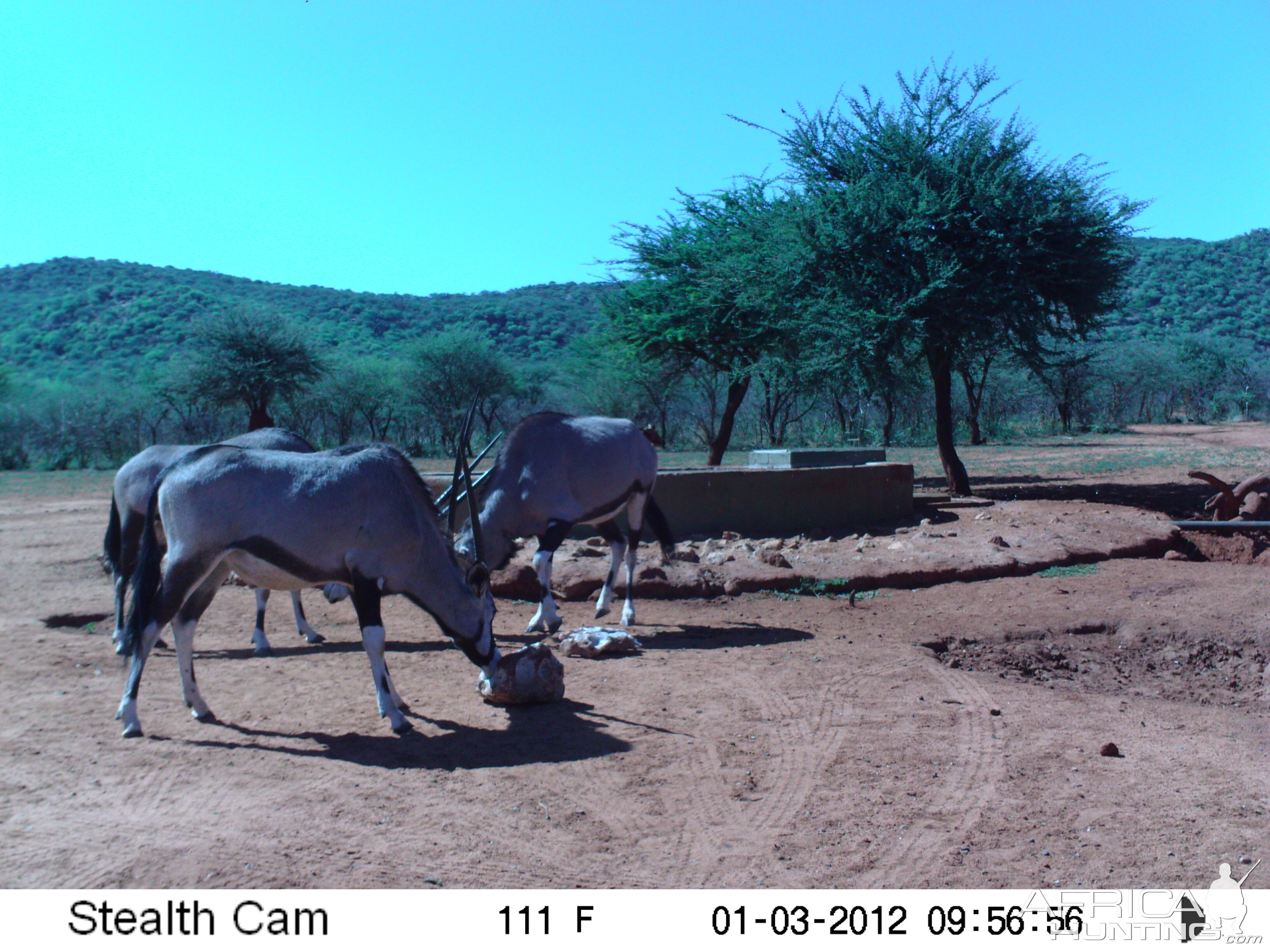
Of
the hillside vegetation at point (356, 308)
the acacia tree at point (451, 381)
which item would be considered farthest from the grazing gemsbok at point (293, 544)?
the hillside vegetation at point (356, 308)

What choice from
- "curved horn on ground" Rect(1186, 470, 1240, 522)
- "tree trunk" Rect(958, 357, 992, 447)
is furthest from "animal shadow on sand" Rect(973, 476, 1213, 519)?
"tree trunk" Rect(958, 357, 992, 447)

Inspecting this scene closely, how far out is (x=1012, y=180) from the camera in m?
15.9

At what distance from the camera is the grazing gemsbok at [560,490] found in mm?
8500

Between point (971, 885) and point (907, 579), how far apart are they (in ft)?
21.8

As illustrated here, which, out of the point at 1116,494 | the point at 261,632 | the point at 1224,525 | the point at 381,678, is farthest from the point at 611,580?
the point at 1116,494

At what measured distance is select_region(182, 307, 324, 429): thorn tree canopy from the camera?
102ft

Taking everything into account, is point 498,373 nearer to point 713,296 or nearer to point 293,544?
point 713,296

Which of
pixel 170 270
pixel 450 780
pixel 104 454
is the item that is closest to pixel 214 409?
pixel 104 454

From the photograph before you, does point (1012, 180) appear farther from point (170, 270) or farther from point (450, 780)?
point (170, 270)

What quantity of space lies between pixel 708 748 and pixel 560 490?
3837 millimetres

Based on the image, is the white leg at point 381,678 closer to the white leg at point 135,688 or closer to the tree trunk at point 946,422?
the white leg at point 135,688

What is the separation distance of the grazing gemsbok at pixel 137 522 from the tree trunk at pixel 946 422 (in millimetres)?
11561

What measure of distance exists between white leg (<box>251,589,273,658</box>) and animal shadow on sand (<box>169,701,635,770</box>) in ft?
6.80

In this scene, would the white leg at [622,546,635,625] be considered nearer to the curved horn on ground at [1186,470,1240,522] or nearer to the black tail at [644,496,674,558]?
the black tail at [644,496,674,558]
